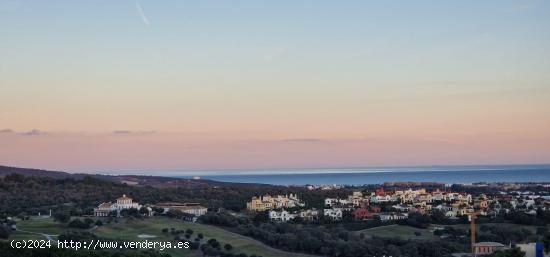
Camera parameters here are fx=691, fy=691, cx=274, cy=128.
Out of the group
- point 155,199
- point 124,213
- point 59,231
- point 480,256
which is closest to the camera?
point 480,256

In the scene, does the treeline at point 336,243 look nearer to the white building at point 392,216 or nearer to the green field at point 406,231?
the green field at point 406,231

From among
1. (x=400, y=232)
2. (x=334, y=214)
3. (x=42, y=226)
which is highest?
(x=42, y=226)

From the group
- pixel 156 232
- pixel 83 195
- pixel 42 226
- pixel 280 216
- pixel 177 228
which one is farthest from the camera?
pixel 83 195

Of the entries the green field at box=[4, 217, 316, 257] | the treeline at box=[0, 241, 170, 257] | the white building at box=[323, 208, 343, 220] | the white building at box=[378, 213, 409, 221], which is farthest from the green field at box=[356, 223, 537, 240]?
the treeline at box=[0, 241, 170, 257]

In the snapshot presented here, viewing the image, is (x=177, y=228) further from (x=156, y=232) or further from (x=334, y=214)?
(x=334, y=214)

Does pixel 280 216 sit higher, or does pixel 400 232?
pixel 280 216

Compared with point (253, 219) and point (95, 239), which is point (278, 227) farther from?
point (95, 239)

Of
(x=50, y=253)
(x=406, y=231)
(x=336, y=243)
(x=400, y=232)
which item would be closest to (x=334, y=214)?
(x=406, y=231)

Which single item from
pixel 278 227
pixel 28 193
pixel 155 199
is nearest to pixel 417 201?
pixel 155 199
